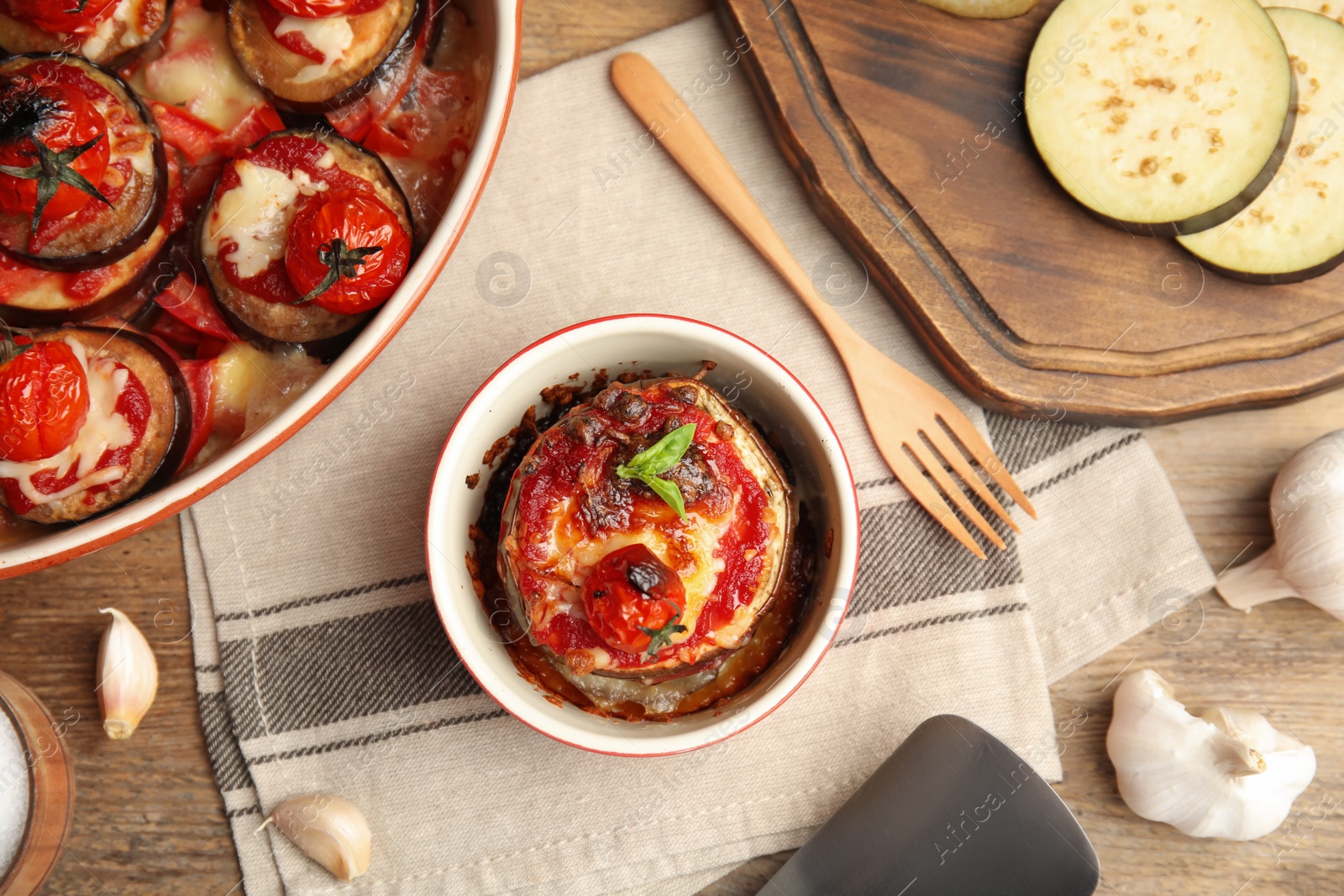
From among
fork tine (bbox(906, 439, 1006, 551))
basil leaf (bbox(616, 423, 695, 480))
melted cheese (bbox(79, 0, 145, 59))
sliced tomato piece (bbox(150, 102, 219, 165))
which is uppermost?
melted cheese (bbox(79, 0, 145, 59))

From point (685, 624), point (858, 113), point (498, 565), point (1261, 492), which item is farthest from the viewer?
point (1261, 492)

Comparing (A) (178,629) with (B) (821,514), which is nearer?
(B) (821,514)

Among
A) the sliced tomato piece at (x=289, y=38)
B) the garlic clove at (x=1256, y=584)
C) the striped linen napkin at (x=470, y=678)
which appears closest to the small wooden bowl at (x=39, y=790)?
the striped linen napkin at (x=470, y=678)

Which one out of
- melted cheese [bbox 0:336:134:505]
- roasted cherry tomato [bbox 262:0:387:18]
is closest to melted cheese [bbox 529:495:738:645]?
melted cheese [bbox 0:336:134:505]

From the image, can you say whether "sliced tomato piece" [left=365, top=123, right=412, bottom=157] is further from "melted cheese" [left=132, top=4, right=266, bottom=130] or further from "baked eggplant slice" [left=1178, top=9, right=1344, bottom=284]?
"baked eggplant slice" [left=1178, top=9, right=1344, bottom=284]

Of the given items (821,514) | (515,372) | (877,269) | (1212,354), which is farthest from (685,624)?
(1212,354)

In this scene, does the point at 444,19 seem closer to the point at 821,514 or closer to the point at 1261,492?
the point at 821,514
